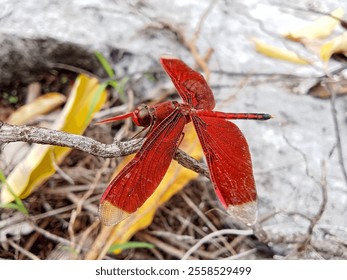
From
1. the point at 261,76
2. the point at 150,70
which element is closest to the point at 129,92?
the point at 150,70

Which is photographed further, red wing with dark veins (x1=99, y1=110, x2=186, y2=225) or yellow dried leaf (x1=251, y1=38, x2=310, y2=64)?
yellow dried leaf (x1=251, y1=38, x2=310, y2=64)

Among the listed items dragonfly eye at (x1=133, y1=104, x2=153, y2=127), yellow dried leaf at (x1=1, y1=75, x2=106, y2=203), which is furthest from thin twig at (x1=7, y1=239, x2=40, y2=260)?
dragonfly eye at (x1=133, y1=104, x2=153, y2=127)

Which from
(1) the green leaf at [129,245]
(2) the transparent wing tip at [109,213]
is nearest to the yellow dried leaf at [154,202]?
(1) the green leaf at [129,245]

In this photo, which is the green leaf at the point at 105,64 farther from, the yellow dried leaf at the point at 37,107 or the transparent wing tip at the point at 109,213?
the transparent wing tip at the point at 109,213

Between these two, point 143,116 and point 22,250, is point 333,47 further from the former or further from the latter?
point 22,250

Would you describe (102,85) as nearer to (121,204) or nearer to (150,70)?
(150,70)

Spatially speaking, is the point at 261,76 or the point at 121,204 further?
the point at 261,76

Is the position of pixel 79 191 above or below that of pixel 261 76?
below

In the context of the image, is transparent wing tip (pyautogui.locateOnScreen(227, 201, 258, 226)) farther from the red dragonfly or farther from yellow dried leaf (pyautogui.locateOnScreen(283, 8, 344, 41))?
yellow dried leaf (pyautogui.locateOnScreen(283, 8, 344, 41))
